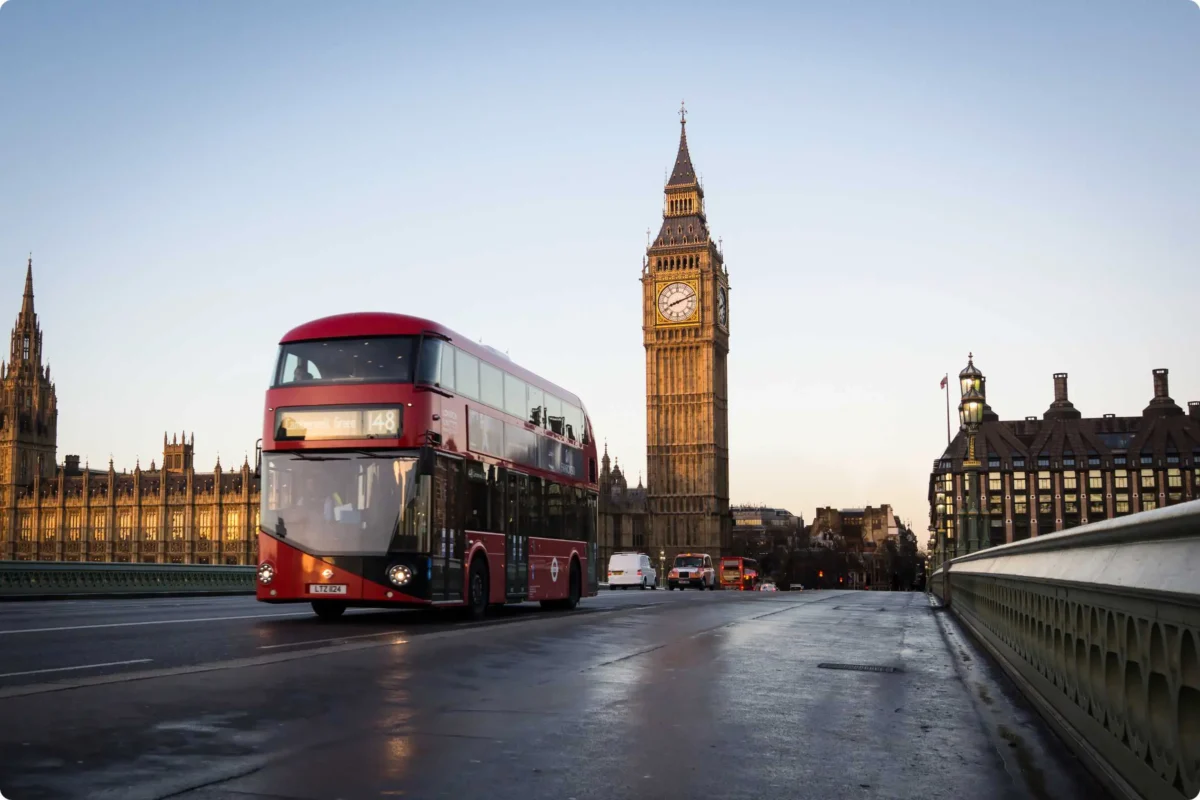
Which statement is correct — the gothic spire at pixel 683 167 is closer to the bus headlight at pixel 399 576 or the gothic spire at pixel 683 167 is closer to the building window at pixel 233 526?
the building window at pixel 233 526

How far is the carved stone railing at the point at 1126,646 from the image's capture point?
3801 millimetres

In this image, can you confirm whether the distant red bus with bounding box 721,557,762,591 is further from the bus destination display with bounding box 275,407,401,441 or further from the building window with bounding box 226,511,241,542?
the bus destination display with bounding box 275,407,401,441

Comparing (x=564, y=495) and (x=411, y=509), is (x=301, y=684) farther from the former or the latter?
(x=564, y=495)

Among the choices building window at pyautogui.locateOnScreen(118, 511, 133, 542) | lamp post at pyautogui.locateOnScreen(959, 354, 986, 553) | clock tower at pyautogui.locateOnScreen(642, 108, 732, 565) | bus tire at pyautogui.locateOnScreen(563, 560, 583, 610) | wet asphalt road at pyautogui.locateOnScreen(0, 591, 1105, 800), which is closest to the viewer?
wet asphalt road at pyautogui.locateOnScreen(0, 591, 1105, 800)

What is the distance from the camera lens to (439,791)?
15.1 feet

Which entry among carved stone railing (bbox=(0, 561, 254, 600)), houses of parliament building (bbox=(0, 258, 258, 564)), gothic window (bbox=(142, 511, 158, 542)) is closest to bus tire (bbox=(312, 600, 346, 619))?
carved stone railing (bbox=(0, 561, 254, 600))

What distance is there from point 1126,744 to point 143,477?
403ft

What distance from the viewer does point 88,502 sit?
368 feet

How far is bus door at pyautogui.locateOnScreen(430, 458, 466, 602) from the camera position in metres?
15.2

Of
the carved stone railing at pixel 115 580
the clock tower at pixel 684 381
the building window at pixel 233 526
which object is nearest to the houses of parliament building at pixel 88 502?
the building window at pixel 233 526

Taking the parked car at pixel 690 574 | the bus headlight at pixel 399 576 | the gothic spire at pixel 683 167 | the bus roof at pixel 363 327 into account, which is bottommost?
the parked car at pixel 690 574

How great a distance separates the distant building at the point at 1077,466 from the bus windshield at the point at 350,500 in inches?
4320

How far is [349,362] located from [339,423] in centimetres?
84

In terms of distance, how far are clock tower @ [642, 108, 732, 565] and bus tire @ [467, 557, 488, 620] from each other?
98.2m
